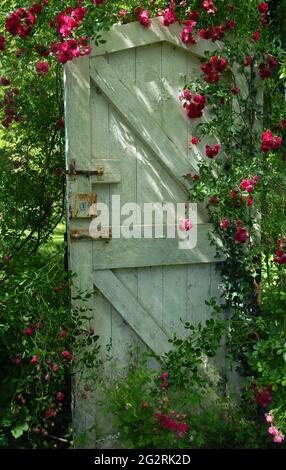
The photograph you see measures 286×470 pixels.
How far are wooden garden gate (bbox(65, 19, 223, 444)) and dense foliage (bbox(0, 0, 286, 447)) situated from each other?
9 centimetres

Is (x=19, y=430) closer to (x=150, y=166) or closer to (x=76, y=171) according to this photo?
(x=76, y=171)

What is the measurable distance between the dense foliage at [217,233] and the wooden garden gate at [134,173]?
9 cm

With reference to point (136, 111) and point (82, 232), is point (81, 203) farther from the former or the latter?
point (136, 111)

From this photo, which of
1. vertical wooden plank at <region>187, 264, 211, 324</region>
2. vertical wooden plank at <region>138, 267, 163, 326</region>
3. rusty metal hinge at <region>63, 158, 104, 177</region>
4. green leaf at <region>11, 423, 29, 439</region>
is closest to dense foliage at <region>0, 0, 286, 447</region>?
green leaf at <region>11, 423, 29, 439</region>

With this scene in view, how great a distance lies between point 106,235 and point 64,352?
0.66 metres

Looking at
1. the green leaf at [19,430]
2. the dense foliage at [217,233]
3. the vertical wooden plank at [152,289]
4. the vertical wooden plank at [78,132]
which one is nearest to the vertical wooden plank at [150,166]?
the vertical wooden plank at [152,289]

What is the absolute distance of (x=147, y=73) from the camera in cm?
332

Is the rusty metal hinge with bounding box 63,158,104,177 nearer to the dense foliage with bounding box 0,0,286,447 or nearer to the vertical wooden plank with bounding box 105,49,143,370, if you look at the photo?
the vertical wooden plank with bounding box 105,49,143,370

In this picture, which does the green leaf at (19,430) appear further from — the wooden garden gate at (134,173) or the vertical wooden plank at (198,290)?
the vertical wooden plank at (198,290)

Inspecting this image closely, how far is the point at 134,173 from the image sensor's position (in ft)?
11.1

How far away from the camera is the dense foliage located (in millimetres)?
3154

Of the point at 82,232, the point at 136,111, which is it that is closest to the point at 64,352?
the point at 82,232

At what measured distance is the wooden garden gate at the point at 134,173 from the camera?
323cm
